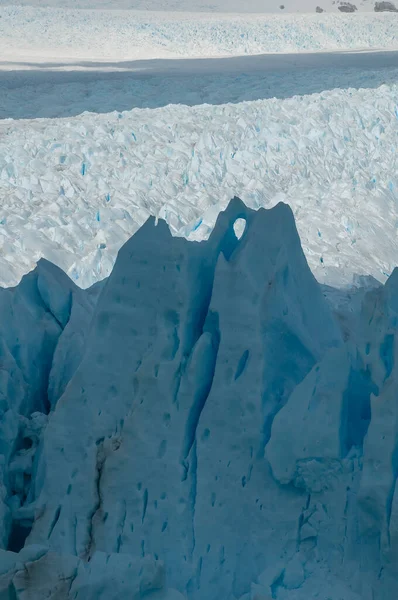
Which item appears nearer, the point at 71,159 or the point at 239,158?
the point at 71,159

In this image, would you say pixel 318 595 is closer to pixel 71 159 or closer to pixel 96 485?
pixel 96 485

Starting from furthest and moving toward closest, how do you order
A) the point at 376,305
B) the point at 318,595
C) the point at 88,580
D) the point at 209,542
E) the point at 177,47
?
the point at 177,47 < the point at 376,305 < the point at 209,542 < the point at 318,595 < the point at 88,580

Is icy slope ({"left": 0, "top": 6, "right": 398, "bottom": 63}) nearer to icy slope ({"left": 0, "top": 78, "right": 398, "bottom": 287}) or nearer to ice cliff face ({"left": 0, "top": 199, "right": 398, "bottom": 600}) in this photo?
icy slope ({"left": 0, "top": 78, "right": 398, "bottom": 287})

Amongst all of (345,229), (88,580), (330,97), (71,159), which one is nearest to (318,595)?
(88,580)

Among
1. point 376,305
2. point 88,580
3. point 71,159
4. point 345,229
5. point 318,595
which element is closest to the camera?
point 88,580

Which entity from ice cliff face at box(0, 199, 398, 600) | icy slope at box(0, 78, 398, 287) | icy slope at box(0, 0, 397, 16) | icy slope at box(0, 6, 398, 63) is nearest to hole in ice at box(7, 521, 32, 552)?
ice cliff face at box(0, 199, 398, 600)

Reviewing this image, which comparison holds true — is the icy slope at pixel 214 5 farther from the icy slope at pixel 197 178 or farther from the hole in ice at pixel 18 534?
the hole in ice at pixel 18 534

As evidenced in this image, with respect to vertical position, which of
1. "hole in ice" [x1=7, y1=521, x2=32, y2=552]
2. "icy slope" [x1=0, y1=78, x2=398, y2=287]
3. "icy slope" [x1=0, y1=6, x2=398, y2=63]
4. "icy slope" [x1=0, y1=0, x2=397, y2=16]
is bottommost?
"hole in ice" [x1=7, y1=521, x2=32, y2=552]

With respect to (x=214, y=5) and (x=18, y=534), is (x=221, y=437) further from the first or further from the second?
(x=214, y=5)
